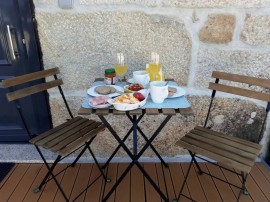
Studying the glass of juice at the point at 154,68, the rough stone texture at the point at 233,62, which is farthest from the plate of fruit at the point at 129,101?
the rough stone texture at the point at 233,62

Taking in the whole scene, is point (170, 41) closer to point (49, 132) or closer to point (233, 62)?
point (233, 62)

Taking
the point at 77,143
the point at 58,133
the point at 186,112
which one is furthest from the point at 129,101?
the point at 58,133

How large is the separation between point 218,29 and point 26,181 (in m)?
2.35

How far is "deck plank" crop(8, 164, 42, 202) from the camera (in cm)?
212

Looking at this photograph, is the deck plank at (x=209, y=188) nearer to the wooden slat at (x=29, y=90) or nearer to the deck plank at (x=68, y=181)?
the deck plank at (x=68, y=181)

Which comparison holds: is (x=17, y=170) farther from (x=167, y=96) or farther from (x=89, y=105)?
(x=167, y=96)

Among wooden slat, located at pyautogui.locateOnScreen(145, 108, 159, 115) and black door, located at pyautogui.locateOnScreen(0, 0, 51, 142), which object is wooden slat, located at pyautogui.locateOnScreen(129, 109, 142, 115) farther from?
black door, located at pyautogui.locateOnScreen(0, 0, 51, 142)

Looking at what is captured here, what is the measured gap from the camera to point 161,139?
2523 millimetres

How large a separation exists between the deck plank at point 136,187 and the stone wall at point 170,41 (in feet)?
1.85

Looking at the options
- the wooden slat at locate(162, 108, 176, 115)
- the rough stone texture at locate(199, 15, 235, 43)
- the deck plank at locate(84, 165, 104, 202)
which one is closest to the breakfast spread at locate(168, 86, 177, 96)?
the wooden slat at locate(162, 108, 176, 115)

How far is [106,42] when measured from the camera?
87.4 inches

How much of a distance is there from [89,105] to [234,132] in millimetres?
1628

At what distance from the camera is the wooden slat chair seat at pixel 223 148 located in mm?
1655

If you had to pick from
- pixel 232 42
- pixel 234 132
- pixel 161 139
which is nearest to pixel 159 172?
pixel 161 139
